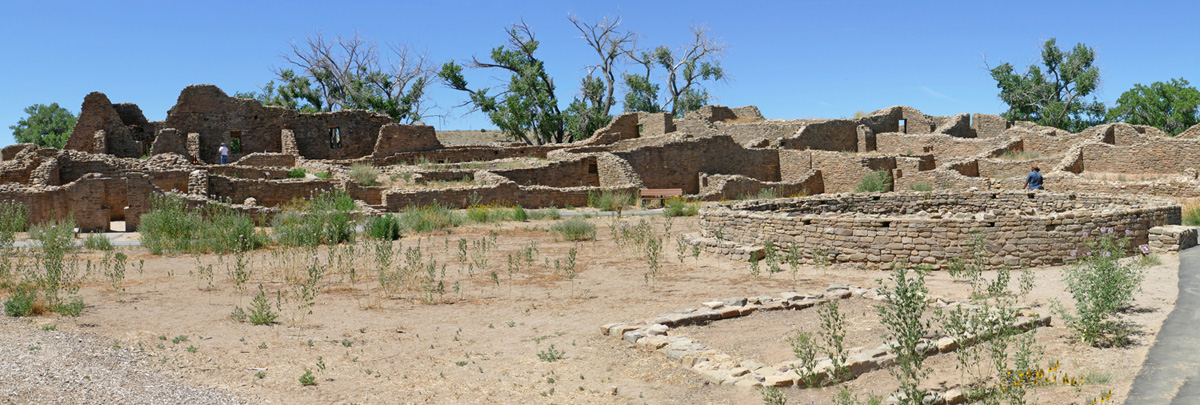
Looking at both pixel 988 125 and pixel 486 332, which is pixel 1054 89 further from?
pixel 486 332

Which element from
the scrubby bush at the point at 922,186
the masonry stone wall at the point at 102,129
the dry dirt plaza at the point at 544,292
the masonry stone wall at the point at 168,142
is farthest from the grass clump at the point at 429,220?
the masonry stone wall at the point at 102,129

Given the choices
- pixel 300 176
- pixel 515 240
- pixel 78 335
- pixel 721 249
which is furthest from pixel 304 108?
pixel 78 335

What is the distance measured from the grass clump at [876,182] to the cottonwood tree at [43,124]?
48930 mm

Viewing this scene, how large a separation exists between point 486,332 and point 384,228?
786 cm

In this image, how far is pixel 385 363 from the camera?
7.38m

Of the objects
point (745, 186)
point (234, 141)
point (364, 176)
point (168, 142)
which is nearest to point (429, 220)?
point (364, 176)

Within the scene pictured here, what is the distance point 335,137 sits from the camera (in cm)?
3388

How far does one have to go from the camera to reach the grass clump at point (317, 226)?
539 inches

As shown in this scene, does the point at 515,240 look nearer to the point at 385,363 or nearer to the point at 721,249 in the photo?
the point at 721,249

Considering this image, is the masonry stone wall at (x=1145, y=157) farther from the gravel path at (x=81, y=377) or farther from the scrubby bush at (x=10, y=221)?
the scrubby bush at (x=10, y=221)

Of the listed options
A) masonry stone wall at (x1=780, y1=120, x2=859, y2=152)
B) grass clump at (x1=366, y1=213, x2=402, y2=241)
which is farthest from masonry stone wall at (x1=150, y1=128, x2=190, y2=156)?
masonry stone wall at (x1=780, y1=120, x2=859, y2=152)

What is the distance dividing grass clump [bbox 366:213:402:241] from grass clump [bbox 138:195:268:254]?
6.04ft

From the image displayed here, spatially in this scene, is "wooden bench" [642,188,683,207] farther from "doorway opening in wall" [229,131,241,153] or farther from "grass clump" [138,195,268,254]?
"doorway opening in wall" [229,131,241,153]

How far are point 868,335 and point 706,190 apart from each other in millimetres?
18283
